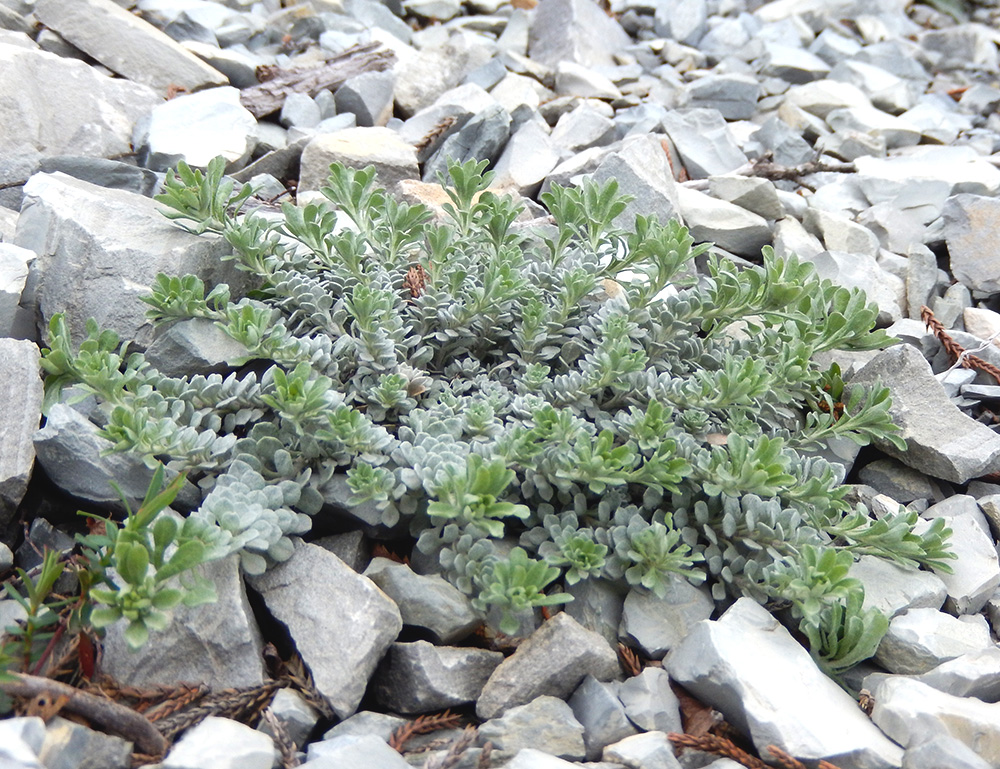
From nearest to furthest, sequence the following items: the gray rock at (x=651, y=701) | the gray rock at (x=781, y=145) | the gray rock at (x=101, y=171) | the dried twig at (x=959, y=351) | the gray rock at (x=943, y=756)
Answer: the gray rock at (x=943, y=756), the gray rock at (x=651, y=701), the dried twig at (x=959, y=351), the gray rock at (x=101, y=171), the gray rock at (x=781, y=145)

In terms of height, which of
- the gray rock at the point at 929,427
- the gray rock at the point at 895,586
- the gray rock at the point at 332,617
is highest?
the gray rock at the point at 929,427

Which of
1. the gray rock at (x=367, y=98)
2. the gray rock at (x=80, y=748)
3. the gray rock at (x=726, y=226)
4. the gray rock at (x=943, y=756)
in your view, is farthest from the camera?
the gray rock at (x=367, y=98)

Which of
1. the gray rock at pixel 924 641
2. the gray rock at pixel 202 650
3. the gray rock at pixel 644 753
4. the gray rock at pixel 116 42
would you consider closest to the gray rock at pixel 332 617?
the gray rock at pixel 202 650

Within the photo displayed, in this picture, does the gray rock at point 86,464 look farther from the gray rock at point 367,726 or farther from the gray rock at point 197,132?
the gray rock at point 197,132

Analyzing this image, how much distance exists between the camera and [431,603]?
2.39m

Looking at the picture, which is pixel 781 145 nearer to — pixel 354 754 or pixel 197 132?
pixel 197 132

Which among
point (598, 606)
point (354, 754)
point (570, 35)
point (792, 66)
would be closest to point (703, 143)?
point (570, 35)

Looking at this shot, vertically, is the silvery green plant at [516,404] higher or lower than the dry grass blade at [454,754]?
higher

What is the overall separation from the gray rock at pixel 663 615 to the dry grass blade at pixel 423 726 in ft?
1.85

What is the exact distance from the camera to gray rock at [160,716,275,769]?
185 cm

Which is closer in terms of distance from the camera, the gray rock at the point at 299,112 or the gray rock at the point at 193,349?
the gray rock at the point at 193,349

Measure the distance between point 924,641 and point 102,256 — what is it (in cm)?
298

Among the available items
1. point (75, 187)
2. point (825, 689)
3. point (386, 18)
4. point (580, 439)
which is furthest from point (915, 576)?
point (386, 18)

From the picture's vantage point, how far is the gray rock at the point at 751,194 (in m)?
4.27
